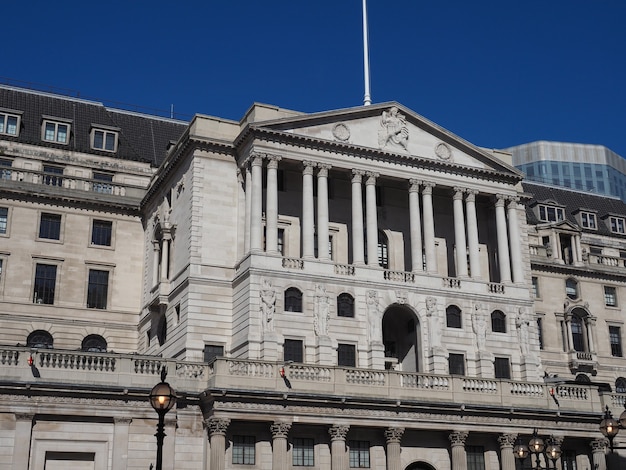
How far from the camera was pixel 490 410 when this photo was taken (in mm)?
53125

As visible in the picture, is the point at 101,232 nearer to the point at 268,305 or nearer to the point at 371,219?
the point at 268,305

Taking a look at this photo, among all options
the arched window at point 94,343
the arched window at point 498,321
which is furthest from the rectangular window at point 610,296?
the arched window at point 94,343

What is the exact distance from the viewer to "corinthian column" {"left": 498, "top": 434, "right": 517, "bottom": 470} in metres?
52.8

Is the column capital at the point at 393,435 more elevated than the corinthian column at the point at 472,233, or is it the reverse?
the corinthian column at the point at 472,233

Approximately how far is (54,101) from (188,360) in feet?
107

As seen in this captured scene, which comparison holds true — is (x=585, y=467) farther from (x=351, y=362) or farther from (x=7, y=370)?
(x=7, y=370)

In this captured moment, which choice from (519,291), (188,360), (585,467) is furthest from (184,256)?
(585,467)

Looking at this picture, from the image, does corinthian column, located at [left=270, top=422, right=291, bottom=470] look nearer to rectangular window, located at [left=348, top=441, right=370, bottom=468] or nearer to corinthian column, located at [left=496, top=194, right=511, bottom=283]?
rectangular window, located at [left=348, top=441, right=370, bottom=468]

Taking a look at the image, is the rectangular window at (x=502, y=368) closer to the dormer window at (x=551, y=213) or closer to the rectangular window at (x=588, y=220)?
the dormer window at (x=551, y=213)

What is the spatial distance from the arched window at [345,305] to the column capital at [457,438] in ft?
31.0

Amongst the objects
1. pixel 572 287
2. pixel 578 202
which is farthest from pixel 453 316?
pixel 578 202

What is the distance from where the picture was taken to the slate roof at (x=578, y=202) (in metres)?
89.9

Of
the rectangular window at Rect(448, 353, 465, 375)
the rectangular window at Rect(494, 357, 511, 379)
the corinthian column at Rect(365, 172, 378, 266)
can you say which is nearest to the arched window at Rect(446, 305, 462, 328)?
the rectangular window at Rect(448, 353, 465, 375)

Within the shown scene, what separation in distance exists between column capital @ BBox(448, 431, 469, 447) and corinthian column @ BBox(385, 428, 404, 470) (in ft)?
11.3
